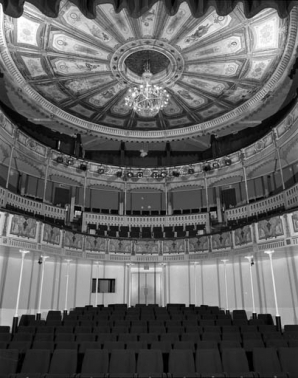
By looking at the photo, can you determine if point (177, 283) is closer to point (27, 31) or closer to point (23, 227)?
point (23, 227)

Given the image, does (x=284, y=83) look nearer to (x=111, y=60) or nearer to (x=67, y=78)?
(x=111, y=60)

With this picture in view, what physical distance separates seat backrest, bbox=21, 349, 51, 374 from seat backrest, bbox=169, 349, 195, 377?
226 centimetres

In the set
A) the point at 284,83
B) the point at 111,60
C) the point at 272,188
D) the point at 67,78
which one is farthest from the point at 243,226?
the point at 67,78

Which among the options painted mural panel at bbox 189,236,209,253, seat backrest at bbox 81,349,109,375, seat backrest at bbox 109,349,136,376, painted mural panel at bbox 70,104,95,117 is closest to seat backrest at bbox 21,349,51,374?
seat backrest at bbox 81,349,109,375

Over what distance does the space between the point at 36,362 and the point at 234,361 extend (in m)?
3.61

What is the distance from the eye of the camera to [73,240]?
15.4 meters

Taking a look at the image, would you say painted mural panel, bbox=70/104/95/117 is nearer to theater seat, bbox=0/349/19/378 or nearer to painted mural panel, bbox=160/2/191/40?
painted mural panel, bbox=160/2/191/40

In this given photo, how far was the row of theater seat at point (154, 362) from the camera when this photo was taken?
207 inches

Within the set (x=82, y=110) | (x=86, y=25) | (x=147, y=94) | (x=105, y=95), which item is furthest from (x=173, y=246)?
(x=86, y=25)

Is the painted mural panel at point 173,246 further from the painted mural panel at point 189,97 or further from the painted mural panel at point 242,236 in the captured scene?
the painted mural panel at point 189,97

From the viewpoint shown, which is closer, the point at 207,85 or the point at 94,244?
the point at 94,244

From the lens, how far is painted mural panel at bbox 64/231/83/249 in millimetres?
14867

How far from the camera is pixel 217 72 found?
16062 mm

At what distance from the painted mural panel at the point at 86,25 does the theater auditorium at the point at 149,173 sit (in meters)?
0.06
